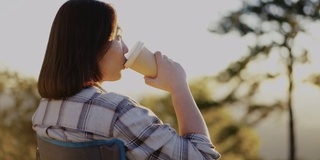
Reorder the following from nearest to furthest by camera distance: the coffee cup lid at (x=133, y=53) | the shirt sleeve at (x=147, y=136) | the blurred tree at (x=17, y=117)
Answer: the shirt sleeve at (x=147, y=136), the coffee cup lid at (x=133, y=53), the blurred tree at (x=17, y=117)

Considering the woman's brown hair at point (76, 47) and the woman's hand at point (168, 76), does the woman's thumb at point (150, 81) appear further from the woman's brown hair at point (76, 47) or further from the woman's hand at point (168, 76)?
the woman's brown hair at point (76, 47)

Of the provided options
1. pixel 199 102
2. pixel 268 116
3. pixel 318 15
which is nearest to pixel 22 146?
pixel 199 102

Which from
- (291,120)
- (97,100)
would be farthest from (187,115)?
(291,120)

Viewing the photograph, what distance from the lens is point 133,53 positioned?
169 centimetres

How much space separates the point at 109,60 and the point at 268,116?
14.1 meters

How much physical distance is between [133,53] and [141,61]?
35 mm

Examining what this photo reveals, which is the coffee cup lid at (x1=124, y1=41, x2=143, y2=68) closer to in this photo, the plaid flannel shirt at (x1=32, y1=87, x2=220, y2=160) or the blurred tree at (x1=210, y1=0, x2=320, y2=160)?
the plaid flannel shirt at (x1=32, y1=87, x2=220, y2=160)

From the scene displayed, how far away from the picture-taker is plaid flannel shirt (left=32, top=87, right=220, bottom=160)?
153cm

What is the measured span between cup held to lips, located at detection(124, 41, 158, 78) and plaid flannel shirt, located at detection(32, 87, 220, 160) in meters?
0.14

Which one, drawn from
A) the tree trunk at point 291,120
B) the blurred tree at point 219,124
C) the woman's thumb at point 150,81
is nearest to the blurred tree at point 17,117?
the blurred tree at point 219,124

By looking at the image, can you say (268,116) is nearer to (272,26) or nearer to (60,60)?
(272,26)

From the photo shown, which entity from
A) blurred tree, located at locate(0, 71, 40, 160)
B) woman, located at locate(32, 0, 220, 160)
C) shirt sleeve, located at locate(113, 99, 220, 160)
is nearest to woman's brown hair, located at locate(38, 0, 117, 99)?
woman, located at locate(32, 0, 220, 160)

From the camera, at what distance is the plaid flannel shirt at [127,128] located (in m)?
1.53

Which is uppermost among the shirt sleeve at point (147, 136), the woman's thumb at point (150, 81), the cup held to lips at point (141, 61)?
the cup held to lips at point (141, 61)
